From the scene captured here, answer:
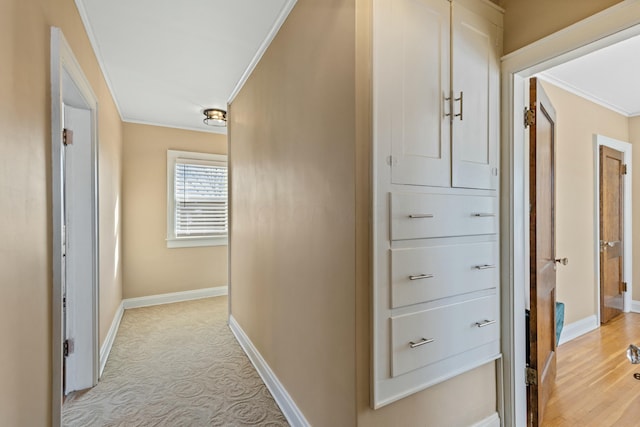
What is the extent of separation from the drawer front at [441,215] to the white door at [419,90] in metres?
0.08

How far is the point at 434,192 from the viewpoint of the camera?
4.58 feet

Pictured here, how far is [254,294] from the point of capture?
8.25ft

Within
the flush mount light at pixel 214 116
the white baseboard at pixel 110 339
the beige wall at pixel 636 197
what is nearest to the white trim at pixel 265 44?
the flush mount light at pixel 214 116

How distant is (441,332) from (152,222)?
401cm

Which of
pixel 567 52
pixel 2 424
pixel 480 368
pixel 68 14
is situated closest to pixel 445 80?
pixel 567 52

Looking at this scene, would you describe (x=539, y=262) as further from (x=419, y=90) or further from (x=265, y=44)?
(x=265, y=44)

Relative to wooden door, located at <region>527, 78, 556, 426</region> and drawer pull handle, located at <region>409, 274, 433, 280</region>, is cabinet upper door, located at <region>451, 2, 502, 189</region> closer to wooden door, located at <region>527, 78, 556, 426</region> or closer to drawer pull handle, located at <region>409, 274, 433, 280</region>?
wooden door, located at <region>527, 78, 556, 426</region>

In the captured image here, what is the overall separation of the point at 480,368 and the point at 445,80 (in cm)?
154

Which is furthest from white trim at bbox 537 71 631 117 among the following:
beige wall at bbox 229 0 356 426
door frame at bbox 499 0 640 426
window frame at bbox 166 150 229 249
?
window frame at bbox 166 150 229 249

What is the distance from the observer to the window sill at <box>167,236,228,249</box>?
4258 millimetres

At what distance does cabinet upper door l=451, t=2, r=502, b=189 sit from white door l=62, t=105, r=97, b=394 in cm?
244

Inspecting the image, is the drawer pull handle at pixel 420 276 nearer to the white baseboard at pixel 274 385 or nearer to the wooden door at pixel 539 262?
the wooden door at pixel 539 262

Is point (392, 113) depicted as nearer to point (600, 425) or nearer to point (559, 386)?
point (600, 425)

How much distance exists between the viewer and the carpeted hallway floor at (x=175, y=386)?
6.18ft
